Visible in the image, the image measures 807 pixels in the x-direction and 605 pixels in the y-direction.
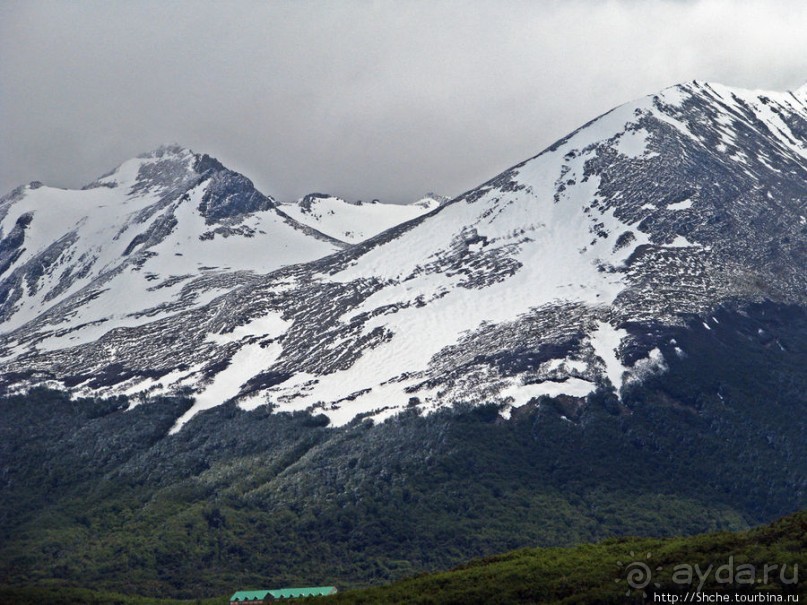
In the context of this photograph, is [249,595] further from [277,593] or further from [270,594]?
[270,594]

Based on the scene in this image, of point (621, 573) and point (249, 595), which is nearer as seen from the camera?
point (621, 573)

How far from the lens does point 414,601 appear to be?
4951 inches

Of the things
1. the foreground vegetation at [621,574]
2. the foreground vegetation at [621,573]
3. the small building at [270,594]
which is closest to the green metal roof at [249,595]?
the small building at [270,594]

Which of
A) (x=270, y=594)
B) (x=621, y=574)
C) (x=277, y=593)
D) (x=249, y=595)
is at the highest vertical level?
(x=249, y=595)

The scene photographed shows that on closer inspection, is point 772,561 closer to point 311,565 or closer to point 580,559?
point 580,559

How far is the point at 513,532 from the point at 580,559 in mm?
71052

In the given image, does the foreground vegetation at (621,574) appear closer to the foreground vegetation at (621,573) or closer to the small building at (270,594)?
the foreground vegetation at (621,573)

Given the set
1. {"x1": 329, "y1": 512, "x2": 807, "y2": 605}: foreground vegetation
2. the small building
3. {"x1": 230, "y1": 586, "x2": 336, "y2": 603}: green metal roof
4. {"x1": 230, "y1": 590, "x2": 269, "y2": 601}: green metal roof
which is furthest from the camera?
{"x1": 230, "y1": 590, "x2": 269, "y2": 601}: green metal roof

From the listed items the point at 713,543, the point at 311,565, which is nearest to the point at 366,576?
the point at 311,565

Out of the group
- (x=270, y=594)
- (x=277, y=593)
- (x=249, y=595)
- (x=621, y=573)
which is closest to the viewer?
(x=621, y=573)

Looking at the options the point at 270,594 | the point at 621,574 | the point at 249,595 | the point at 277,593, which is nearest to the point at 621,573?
the point at 621,574

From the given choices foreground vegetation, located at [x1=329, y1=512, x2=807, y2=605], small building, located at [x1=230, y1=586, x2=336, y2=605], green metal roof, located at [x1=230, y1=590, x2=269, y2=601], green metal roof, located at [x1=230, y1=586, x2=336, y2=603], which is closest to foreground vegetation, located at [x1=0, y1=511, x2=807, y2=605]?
foreground vegetation, located at [x1=329, y1=512, x2=807, y2=605]

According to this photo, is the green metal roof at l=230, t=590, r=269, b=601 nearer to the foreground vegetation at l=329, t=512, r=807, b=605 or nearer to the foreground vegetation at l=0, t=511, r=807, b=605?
the foreground vegetation at l=0, t=511, r=807, b=605

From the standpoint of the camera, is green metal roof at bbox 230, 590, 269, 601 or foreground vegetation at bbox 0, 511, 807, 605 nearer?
foreground vegetation at bbox 0, 511, 807, 605
